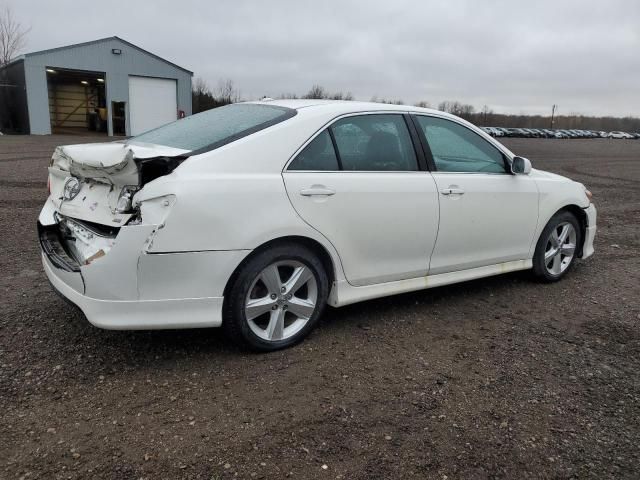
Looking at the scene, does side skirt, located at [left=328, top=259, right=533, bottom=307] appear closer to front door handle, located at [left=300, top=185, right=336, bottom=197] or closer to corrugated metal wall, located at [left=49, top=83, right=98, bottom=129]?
front door handle, located at [left=300, top=185, right=336, bottom=197]

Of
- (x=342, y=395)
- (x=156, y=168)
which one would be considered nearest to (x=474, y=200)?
(x=342, y=395)

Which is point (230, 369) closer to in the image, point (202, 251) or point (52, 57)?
point (202, 251)

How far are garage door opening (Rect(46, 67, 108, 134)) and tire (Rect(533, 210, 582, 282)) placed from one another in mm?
31315

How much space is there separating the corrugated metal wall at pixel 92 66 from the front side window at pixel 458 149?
1117 inches

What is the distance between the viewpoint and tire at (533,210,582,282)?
4.84 metres

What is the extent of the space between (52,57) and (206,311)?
29.7 metres

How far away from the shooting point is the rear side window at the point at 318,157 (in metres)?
3.37

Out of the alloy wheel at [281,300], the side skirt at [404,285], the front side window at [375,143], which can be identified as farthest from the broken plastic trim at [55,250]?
the front side window at [375,143]

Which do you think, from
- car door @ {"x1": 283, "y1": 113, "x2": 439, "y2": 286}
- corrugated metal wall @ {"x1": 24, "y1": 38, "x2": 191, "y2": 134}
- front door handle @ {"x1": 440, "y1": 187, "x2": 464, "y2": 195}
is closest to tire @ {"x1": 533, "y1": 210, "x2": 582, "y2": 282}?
front door handle @ {"x1": 440, "y1": 187, "x2": 464, "y2": 195}

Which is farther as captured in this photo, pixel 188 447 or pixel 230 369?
pixel 230 369

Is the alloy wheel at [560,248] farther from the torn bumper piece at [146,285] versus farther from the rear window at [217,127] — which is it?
the torn bumper piece at [146,285]

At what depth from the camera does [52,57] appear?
27.9 metres

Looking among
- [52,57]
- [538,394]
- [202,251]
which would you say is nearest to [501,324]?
[538,394]

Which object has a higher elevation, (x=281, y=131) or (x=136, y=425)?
(x=281, y=131)
